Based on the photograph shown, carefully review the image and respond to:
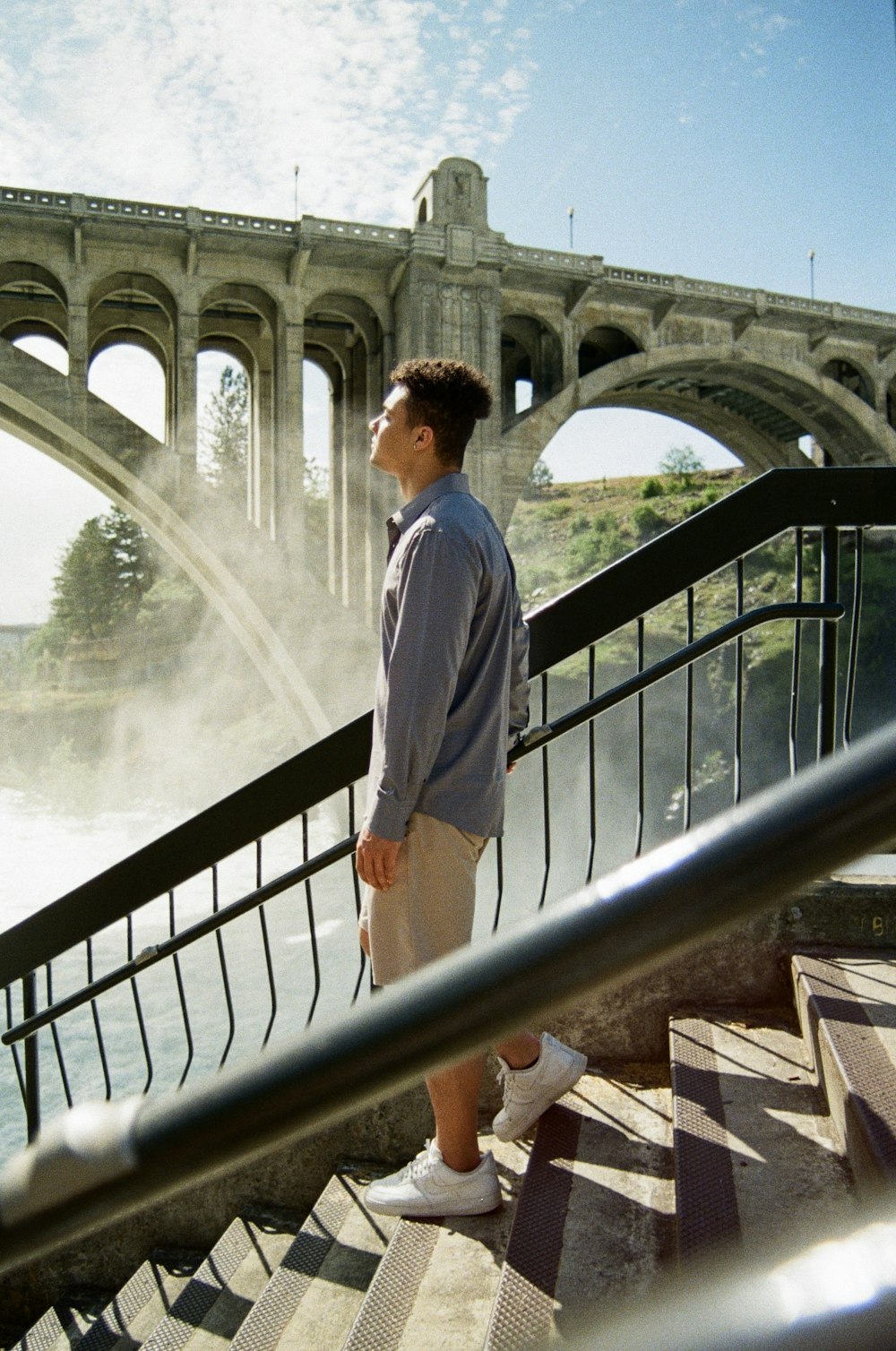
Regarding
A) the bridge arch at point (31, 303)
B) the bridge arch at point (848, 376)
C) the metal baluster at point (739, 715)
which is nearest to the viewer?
the metal baluster at point (739, 715)

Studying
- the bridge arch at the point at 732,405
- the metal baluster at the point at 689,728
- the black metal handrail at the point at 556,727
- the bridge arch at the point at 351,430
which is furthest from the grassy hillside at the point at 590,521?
the black metal handrail at the point at 556,727

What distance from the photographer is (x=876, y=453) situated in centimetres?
2406

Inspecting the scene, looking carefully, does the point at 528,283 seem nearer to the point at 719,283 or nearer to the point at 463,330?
the point at 463,330

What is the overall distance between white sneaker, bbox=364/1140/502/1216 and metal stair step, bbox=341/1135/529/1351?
0.04m

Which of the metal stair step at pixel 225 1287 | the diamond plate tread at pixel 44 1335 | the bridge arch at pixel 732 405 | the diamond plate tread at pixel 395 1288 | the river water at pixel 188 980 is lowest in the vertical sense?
the river water at pixel 188 980

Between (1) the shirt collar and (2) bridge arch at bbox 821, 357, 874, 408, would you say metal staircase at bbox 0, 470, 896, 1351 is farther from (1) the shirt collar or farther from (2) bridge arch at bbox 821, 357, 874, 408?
(2) bridge arch at bbox 821, 357, 874, 408

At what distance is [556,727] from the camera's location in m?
2.45

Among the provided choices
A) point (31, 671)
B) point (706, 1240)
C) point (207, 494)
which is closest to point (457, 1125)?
point (706, 1240)

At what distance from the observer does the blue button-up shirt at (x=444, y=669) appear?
6.51 feet

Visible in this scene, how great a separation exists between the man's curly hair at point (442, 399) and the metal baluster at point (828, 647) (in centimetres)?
99

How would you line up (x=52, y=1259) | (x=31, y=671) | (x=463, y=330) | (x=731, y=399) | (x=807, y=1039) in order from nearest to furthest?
(x=807, y=1039)
(x=52, y=1259)
(x=463, y=330)
(x=731, y=399)
(x=31, y=671)

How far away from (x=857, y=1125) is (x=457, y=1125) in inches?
29.7

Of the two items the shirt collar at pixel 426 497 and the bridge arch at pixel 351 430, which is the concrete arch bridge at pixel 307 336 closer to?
the bridge arch at pixel 351 430

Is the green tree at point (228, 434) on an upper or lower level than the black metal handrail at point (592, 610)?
upper
